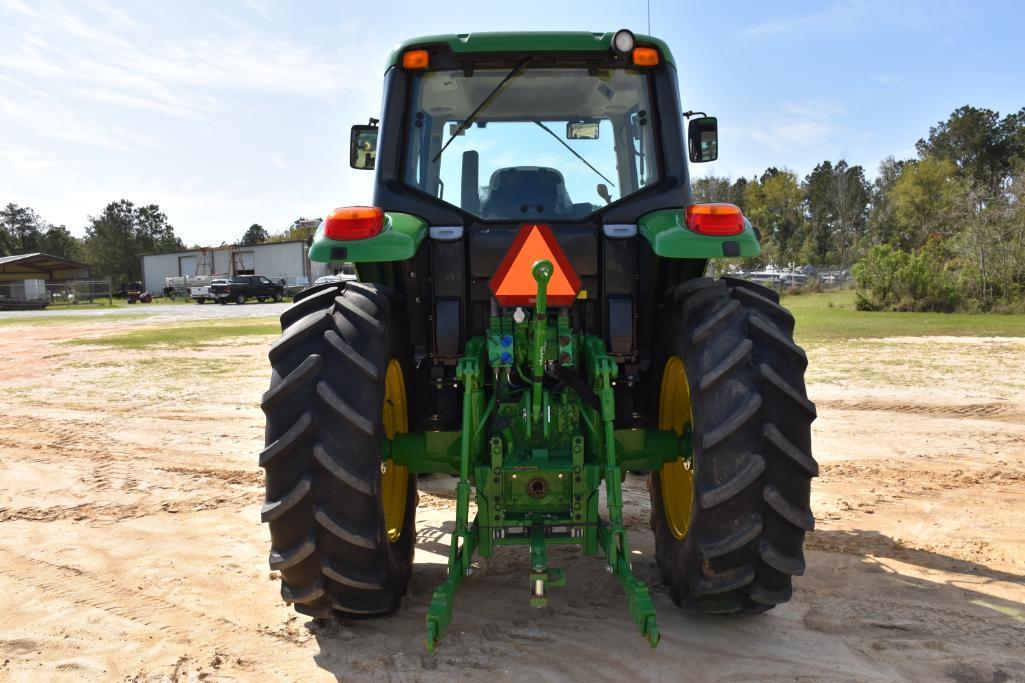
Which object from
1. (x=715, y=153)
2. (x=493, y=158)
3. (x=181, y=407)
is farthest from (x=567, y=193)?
(x=181, y=407)

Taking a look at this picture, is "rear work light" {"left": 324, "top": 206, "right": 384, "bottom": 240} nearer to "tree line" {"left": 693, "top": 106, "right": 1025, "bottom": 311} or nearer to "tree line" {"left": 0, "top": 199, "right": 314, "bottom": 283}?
"tree line" {"left": 693, "top": 106, "right": 1025, "bottom": 311}

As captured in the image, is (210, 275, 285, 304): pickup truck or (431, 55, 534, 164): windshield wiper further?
(210, 275, 285, 304): pickup truck

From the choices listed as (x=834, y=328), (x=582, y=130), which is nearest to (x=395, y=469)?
(x=582, y=130)

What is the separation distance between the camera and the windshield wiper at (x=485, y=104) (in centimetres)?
390

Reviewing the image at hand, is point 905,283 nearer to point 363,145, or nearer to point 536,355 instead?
point 363,145

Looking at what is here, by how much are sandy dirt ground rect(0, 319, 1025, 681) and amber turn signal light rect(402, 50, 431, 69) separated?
2593 millimetres

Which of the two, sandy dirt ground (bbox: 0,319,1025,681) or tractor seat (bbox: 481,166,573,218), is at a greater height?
tractor seat (bbox: 481,166,573,218)

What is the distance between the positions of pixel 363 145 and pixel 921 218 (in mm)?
61056

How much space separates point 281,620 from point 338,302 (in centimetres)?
147

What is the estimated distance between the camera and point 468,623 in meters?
3.39

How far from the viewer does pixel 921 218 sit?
56.6 m

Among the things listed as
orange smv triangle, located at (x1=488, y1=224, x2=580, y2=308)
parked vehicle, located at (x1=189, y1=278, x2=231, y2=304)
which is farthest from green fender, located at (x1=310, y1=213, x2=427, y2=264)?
parked vehicle, located at (x1=189, y1=278, x2=231, y2=304)

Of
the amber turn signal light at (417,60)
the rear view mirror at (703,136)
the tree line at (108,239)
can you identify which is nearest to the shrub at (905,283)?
the rear view mirror at (703,136)

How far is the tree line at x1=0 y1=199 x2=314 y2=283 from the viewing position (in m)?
74.8
